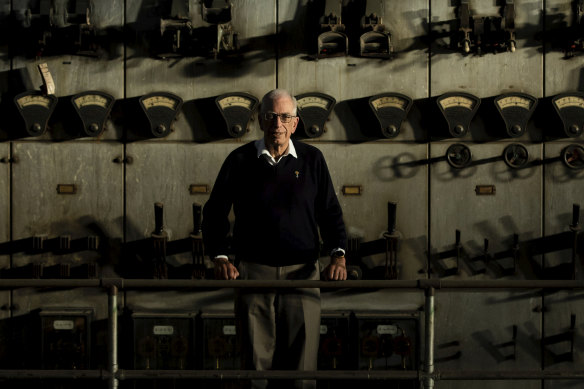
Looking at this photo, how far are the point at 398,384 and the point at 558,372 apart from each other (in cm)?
154

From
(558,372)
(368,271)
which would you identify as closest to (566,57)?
(368,271)

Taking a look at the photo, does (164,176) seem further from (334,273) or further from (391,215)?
(334,273)

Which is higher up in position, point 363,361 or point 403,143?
point 403,143

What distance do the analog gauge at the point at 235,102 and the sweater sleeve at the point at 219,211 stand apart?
52.9 inches

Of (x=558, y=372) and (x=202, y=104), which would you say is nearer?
(x=558, y=372)

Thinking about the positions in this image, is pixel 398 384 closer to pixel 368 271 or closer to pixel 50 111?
pixel 368 271

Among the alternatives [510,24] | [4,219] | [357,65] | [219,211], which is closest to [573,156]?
[510,24]

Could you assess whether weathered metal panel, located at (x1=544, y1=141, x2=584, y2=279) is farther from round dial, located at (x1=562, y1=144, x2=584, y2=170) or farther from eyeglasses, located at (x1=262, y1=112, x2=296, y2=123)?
eyeglasses, located at (x1=262, y1=112, x2=296, y2=123)

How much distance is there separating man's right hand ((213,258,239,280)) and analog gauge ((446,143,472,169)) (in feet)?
6.04

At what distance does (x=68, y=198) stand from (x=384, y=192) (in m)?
1.77

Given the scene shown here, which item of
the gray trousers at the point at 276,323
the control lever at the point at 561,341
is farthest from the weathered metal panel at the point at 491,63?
the gray trousers at the point at 276,323

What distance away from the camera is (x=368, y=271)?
3867mm

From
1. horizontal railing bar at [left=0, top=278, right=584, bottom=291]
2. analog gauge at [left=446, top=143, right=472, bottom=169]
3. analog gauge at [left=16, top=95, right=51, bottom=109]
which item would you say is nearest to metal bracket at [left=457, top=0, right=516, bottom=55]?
analog gauge at [left=446, top=143, right=472, bottom=169]

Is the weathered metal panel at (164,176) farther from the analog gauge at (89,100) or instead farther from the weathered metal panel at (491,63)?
the weathered metal panel at (491,63)
